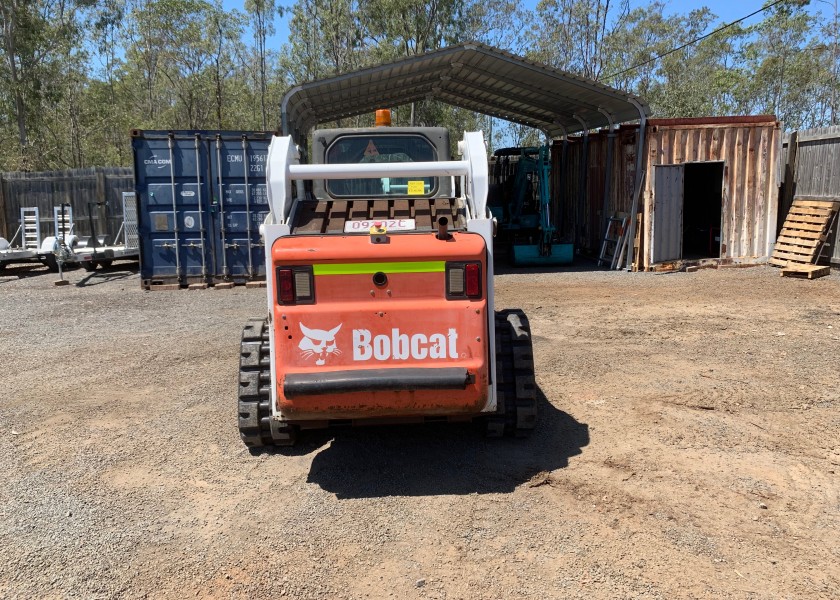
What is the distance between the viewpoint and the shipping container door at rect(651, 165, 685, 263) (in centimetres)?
1370

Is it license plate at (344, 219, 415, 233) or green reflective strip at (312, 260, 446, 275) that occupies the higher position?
license plate at (344, 219, 415, 233)

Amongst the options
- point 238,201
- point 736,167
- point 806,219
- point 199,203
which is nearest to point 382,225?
point 238,201

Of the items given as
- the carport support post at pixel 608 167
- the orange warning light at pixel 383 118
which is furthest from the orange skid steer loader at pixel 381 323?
the carport support post at pixel 608 167

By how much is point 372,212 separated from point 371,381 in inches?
63.4

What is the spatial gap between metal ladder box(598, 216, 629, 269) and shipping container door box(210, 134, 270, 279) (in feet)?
24.7

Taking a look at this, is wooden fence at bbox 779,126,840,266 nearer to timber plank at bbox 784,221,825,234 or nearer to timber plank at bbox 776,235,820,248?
timber plank at bbox 784,221,825,234

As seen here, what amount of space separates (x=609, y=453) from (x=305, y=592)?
242 centimetres

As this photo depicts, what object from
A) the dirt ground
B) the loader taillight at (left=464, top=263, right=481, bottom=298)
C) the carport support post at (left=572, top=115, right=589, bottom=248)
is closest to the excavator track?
the dirt ground

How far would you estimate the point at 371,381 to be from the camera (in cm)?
378

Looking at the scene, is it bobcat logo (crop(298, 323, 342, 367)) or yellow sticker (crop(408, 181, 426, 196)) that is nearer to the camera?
bobcat logo (crop(298, 323, 342, 367))

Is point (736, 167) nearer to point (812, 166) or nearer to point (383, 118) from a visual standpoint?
point (812, 166)

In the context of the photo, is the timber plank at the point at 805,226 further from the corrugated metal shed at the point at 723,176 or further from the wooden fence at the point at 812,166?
the corrugated metal shed at the point at 723,176

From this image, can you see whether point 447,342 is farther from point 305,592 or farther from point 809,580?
point 809,580

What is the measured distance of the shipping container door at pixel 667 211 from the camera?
13.7 meters
